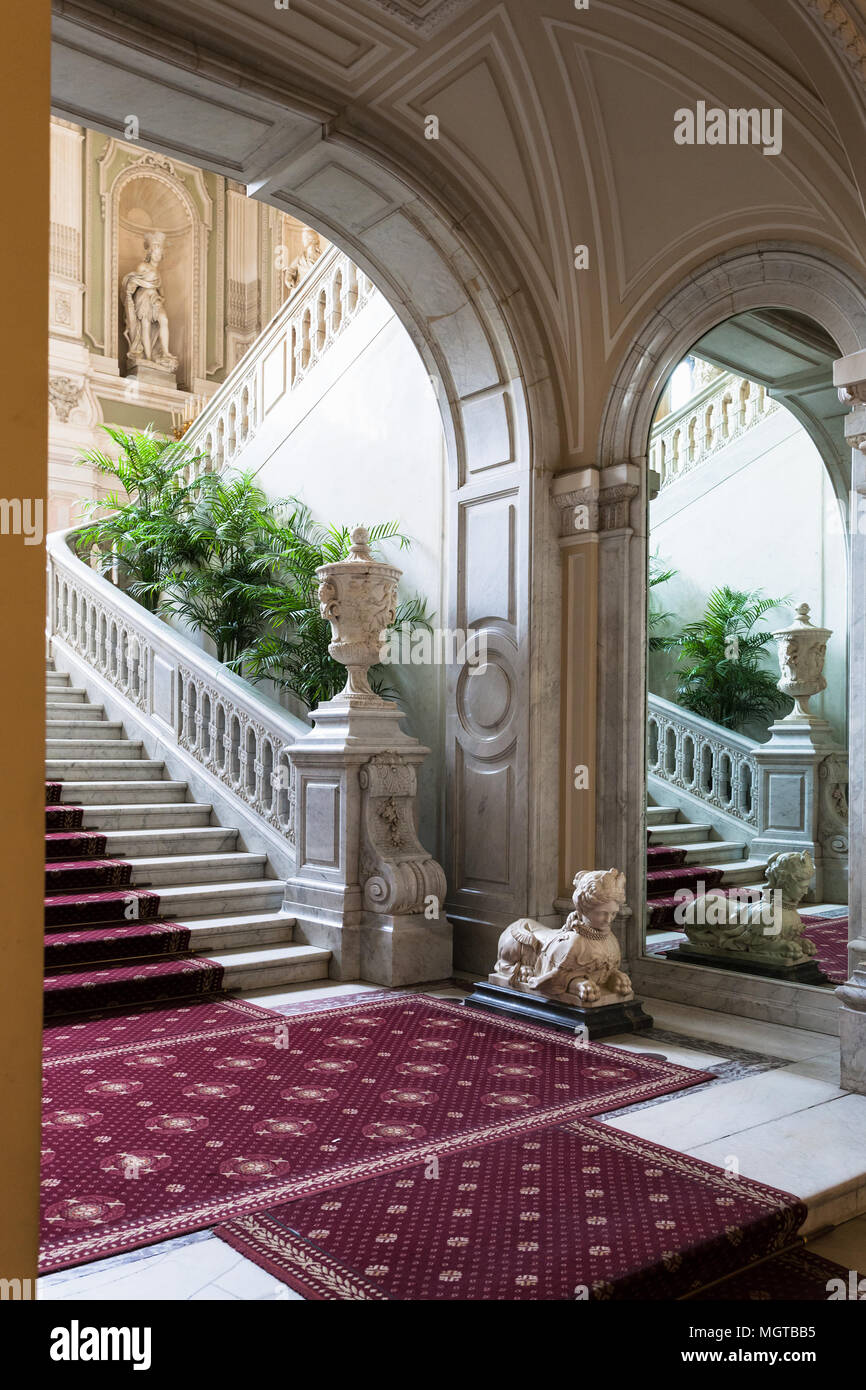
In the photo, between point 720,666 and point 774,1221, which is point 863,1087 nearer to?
point 774,1221

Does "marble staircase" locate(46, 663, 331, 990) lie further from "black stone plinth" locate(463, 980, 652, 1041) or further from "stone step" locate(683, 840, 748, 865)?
"stone step" locate(683, 840, 748, 865)

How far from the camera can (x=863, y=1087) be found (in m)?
4.46

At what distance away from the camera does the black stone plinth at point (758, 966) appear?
18.1ft

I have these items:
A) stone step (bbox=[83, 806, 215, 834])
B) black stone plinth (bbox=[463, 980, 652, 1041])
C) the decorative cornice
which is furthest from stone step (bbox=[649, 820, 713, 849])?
the decorative cornice

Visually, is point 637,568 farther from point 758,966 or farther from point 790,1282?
point 790,1282

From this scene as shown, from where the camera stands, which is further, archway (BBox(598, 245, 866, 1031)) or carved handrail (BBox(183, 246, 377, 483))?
carved handrail (BBox(183, 246, 377, 483))

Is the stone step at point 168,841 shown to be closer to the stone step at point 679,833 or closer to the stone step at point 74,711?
the stone step at point 74,711

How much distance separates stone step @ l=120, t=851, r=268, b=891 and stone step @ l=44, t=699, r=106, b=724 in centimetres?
223

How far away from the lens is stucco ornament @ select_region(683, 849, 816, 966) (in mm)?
5598

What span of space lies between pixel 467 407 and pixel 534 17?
2.19 m

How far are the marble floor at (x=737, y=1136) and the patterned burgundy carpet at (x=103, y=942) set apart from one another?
49 centimetres

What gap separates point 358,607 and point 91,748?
284 centimetres

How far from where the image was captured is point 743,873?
19.6 feet

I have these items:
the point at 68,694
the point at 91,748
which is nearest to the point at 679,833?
the point at 91,748
